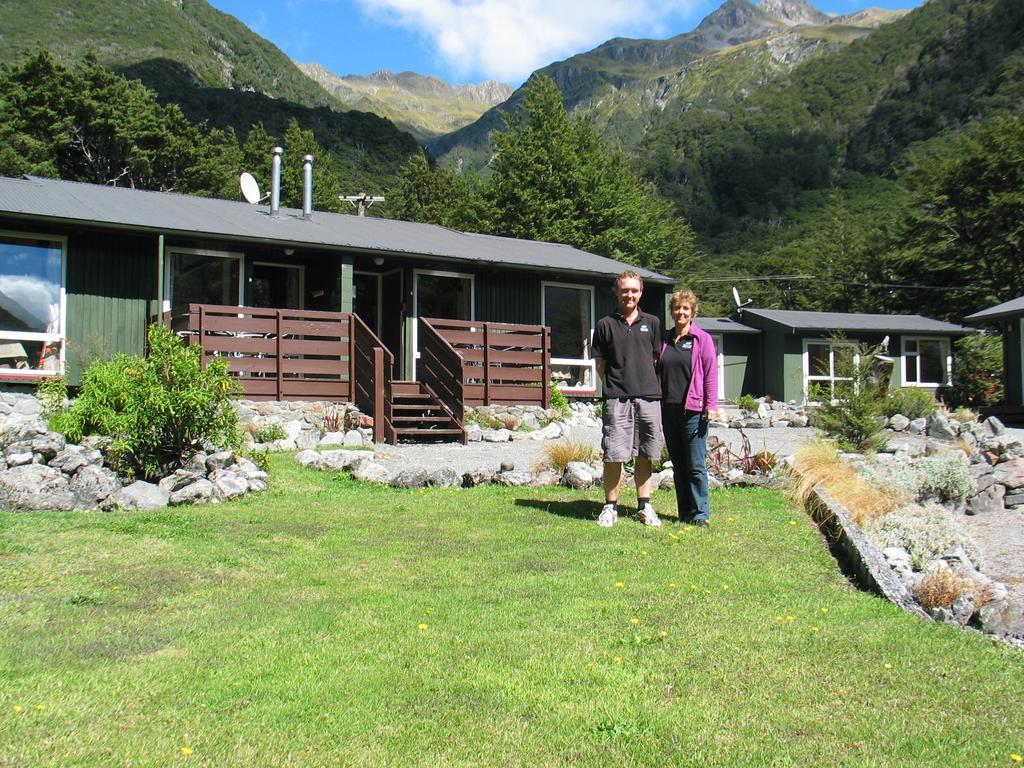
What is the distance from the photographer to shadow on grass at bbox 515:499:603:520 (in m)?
6.86

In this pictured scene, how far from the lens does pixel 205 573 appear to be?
4809 millimetres

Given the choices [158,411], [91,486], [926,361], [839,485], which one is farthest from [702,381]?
[926,361]

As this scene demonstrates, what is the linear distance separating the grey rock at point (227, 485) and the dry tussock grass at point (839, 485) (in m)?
4.61

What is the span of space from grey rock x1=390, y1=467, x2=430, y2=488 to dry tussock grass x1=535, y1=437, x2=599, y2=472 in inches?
46.9

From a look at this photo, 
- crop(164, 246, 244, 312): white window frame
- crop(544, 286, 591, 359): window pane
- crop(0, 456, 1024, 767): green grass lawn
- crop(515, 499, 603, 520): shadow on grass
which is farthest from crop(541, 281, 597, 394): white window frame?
crop(0, 456, 1024, 767): green grass lawn

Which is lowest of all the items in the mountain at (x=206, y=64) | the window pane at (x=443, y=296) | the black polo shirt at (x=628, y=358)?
the black polo shirt at (x=628, y=358)

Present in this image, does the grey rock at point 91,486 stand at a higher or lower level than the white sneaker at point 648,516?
higher

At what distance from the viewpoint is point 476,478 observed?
8.39m

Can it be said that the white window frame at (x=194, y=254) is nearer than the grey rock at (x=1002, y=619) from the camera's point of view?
No

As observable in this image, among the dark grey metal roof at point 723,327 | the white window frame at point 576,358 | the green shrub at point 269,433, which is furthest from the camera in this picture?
the dark grey metal roof at point 723,327

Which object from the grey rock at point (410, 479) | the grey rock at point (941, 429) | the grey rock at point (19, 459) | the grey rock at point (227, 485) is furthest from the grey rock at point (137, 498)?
the grey rock at point (941, 429)

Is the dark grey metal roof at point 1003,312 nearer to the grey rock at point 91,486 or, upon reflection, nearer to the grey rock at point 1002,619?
the grey rock at point 1002,619

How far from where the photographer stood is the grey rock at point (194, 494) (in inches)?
270

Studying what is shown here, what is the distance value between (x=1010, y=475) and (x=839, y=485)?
3190 mm
